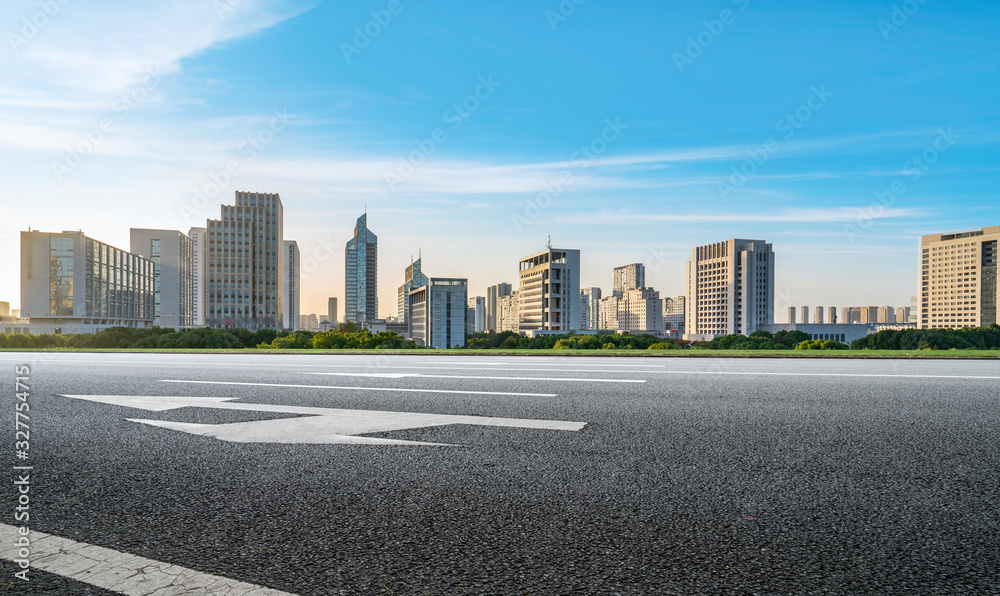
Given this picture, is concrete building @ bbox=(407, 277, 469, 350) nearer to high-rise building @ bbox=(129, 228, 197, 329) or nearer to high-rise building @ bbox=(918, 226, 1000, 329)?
high-rise building @ bbox=(129, 228, 197, 329)

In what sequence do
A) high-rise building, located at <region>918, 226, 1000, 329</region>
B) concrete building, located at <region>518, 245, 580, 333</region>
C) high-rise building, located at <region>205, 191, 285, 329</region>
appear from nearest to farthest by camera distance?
1. high-rise building, located at <region>205, 191, 285, 329</region>
2. high-rise building, located at <region>918, 226, 1000, 329</region>
3. concrete building, located at <region>518, 245, 580, 333</region>

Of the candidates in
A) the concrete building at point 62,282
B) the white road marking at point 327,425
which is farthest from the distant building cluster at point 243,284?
the white road marking at point 327,425

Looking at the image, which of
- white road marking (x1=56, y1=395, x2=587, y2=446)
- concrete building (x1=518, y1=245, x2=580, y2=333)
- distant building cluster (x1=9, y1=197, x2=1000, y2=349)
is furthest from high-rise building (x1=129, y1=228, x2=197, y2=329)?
white road marking (x1=56, y1=395, x2=587, y2=446)

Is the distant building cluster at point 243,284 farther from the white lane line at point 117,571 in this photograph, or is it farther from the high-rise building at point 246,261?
the white lane line at point 117,571

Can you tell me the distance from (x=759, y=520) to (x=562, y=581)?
4.38ft

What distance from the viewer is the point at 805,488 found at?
3.64 m

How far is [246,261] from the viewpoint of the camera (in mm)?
155875

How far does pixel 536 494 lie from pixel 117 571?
7.17 feet

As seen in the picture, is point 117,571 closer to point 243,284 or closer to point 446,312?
point 446,312

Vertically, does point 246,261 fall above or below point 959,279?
above

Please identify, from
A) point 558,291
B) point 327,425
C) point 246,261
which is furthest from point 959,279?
point 327,425

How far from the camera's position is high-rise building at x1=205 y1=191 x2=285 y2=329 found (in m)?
154

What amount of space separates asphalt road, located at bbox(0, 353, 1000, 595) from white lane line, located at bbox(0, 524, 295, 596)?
0.05 m

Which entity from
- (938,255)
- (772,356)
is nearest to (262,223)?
(772,356)
